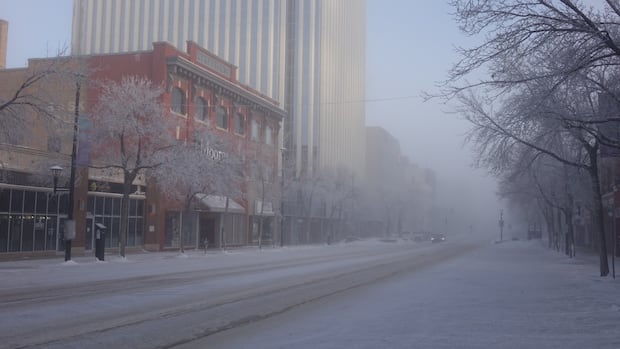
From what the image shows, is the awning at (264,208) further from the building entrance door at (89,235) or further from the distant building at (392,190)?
the distant building at (392,190)

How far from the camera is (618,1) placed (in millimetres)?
14891

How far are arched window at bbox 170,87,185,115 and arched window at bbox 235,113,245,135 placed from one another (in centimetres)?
994

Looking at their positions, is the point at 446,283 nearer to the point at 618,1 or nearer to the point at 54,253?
the point at 618,1

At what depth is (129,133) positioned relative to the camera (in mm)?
34000

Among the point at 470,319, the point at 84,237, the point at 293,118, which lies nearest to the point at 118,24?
the point at 293,118

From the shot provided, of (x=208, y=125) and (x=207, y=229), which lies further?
(x=207, y=229)

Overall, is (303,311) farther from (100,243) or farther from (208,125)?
(208,125)

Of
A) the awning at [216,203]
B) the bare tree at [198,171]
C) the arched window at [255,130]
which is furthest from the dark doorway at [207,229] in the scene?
the arched window at [255,130]

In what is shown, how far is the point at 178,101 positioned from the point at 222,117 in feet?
24.6

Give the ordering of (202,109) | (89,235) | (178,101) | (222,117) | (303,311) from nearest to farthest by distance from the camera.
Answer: (303,311)
(89,235)
(178,101)
(202,109)
(222,117)

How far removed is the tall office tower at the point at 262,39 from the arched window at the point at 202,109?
40.9 meters

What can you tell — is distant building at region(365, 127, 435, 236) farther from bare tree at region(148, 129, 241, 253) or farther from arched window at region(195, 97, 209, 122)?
bare tree at region(148, 129, 241, 253)

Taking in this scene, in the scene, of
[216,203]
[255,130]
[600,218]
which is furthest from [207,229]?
[600,218]

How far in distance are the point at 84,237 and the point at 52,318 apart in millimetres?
25039
